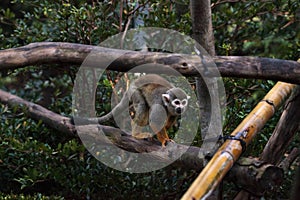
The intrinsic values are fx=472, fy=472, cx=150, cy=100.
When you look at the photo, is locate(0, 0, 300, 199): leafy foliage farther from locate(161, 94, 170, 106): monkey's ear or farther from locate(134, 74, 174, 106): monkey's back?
locate(161, 94, 170, 106): monkey's ear

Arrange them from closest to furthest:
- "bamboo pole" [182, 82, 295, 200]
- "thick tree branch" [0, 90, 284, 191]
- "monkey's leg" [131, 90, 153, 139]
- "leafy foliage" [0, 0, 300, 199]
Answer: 1. "bamboo pole" [182, 82, 295, 200]
2. "thick tree branch" [0, 90, 284, 191]
3. "monkey's leg" [131, 90, 153, 139]
4. "leafy foliage" [0, 0, 300, 199]

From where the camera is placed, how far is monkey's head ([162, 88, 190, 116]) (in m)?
3.37

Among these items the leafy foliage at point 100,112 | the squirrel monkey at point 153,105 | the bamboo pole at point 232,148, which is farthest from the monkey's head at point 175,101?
the bamboo pole at point 232,148

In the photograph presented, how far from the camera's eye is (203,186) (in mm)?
1896

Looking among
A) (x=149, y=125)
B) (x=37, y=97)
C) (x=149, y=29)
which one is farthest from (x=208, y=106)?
(x=37, y=97)

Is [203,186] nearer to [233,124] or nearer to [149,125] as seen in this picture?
[149,125]

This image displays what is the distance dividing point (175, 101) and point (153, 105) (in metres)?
0.19

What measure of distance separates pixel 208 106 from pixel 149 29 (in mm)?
1208

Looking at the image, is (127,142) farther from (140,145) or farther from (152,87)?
(152,87)

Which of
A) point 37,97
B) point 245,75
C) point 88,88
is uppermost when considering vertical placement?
point 245,75

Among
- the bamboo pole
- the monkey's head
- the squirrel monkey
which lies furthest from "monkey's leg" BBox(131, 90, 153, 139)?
the bamboo pole

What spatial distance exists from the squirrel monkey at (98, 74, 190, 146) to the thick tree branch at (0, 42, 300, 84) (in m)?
0.93

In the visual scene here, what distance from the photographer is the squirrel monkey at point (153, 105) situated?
3.38m

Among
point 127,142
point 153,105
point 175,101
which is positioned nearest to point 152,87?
point 153,105
